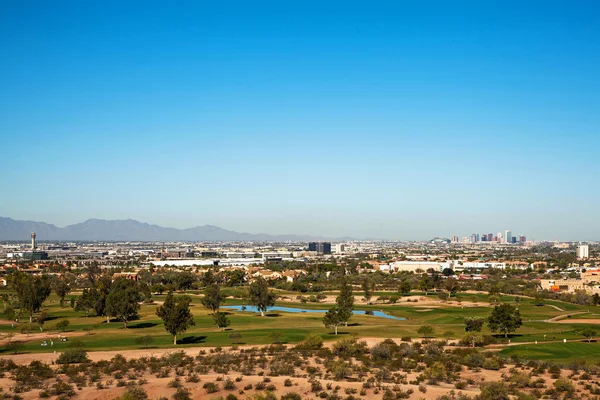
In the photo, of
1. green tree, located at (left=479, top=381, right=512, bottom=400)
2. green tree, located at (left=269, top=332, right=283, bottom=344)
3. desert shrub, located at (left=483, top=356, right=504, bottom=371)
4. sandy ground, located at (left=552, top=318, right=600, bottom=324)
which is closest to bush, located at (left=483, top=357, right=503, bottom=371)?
desert shrub, located at (left=483, top=356, right=504, bottom=371)

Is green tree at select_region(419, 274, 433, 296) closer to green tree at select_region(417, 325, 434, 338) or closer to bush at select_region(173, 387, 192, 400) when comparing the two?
green tree at select_region(417, 325, 434, 338)

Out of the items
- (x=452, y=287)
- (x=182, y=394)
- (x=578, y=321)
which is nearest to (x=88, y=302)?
(x=182, y=394)

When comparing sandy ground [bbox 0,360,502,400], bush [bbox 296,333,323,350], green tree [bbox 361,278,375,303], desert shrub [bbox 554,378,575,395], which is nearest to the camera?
sandy ground [bbox 0,360,502,400]

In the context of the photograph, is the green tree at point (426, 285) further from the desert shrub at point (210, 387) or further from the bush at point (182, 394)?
the bush at point (182, 394)

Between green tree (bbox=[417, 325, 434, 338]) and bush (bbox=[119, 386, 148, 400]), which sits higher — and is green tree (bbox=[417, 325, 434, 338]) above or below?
below

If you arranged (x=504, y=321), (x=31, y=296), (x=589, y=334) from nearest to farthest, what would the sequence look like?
(x=589, y=334)
(x=504, y=321)
(x=31, y=296)

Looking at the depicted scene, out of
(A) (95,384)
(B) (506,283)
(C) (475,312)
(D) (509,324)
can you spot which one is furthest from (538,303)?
(A) (95,384)

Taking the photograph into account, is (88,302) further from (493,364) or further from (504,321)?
(493,364)

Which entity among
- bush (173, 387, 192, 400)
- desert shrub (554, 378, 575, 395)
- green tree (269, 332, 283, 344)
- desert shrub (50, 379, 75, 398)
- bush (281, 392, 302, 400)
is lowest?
green tree (269, 332, 283, 344)

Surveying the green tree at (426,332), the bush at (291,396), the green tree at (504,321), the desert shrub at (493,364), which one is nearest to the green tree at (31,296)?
the green tree at (426,332)

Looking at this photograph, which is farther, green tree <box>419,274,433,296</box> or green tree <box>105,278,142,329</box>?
green tree <box>419,274,433,296</box>

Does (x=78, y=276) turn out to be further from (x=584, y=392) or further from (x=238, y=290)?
(x=584, y=392)
